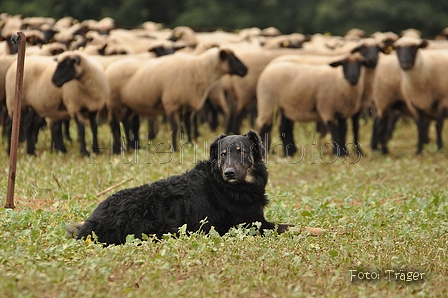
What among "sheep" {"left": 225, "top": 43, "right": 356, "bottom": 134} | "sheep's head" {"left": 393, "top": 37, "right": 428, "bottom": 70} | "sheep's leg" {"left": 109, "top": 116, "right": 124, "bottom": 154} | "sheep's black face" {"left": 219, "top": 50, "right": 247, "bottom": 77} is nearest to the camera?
"sheep's leg" {"left": 109, "top": 116, "right": 124, "bottom": 154}

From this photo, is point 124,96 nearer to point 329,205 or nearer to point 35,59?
point 35,59

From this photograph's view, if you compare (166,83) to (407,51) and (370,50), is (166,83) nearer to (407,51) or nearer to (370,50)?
(370,50)

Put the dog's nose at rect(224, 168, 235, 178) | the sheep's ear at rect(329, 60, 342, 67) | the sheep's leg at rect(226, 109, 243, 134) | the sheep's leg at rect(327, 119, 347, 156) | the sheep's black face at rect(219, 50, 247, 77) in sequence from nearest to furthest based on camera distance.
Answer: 1. the dog's nose at rect(224, 168, 235, 178)
2. the sheep's leg at rect(327, 119, 347, 156)
3. the sheep's ear at rect(329, 60, 342, 67)
4. the sheep's black face at rect(219, 50, 247, 77)
5. the sheep's leg at rect(226, 109, 243, 134)

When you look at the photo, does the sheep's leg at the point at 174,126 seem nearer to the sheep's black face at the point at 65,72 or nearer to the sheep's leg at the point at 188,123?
the sheep's leg at the point at 188,123

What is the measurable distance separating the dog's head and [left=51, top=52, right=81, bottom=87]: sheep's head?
6.02 meters

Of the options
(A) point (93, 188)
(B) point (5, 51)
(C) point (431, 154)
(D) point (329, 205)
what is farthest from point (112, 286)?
(B) point (5, 51)

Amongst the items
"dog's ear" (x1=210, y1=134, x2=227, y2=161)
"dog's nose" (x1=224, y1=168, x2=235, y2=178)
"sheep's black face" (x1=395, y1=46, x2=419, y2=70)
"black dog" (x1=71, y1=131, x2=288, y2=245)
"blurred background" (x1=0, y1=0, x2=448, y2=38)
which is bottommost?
"black dog" (x1=71, y1=131, x2=288, y2=245)

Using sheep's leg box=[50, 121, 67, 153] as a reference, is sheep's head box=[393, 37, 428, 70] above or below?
above

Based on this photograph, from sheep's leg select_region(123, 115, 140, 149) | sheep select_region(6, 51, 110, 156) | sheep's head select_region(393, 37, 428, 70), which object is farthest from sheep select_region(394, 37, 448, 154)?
sheep select_region(6, 51, 110, 156)

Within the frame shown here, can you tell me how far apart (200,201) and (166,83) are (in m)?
7.66

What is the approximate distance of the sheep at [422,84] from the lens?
546 inches

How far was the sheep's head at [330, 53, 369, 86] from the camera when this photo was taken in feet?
44.1

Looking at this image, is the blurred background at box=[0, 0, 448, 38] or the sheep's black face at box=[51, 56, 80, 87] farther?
the blurred background at box=[0, 0, 448, 38]

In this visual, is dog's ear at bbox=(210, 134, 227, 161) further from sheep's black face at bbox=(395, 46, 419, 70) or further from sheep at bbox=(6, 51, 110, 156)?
sheep's black face at bbox=(395, 46, 419, 70)
